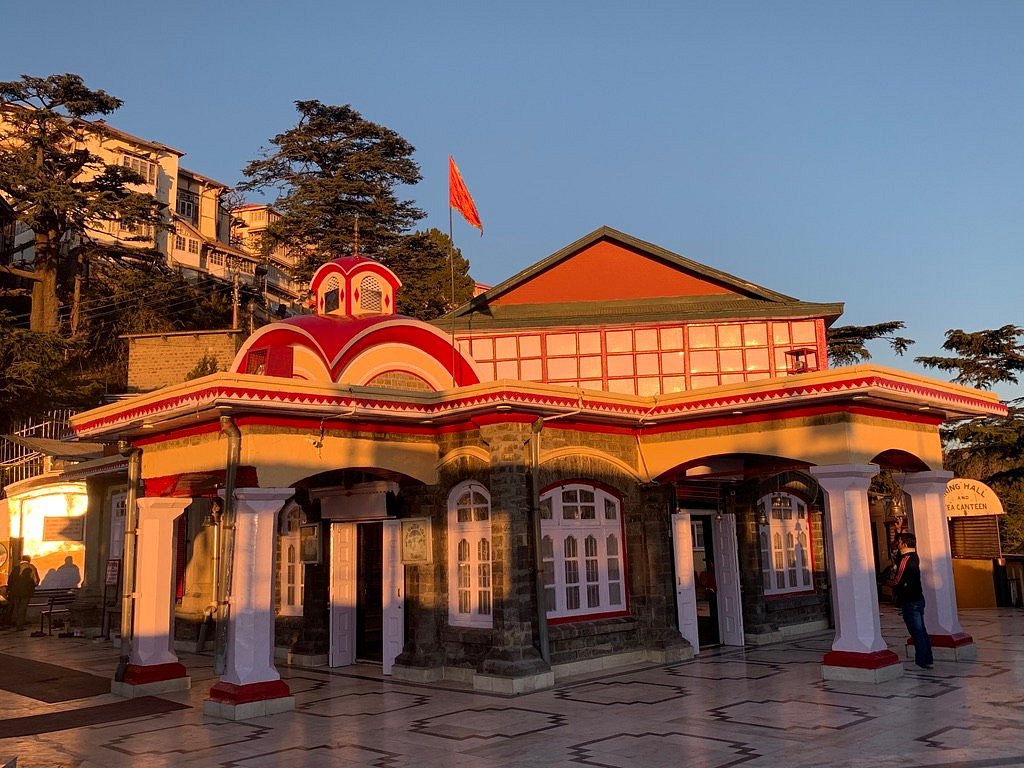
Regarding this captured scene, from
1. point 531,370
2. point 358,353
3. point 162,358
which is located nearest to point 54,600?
point 162,358

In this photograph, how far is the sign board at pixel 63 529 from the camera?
27.2 meters

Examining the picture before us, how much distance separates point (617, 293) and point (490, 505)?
412 inches

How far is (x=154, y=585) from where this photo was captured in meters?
12.9

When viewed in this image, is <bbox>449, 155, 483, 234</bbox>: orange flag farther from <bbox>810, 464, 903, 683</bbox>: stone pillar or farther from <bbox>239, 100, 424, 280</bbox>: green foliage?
<bbox>239, 100, 424, 280</bbox>: green foliage


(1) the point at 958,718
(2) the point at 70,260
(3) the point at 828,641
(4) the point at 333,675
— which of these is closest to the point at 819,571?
(3) the point at 828,641

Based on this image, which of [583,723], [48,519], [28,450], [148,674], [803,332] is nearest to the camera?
[583,723]

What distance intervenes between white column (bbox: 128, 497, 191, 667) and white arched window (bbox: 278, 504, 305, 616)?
2.62 metres

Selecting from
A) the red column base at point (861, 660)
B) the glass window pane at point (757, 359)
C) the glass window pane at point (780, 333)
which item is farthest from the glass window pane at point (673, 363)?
the red column base at point (861, 660)

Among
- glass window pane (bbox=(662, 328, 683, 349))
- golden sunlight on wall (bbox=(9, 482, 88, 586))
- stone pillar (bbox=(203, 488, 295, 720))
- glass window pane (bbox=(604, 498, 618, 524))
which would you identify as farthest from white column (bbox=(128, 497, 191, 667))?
golden sunlight on wall (bbox=(9, 482, 88, 586))

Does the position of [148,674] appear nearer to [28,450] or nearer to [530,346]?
[530,346]

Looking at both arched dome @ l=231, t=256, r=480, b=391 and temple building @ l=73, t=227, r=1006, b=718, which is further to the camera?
arched dome @ l=231, t=256, r=480, b=391

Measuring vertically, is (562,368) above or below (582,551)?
above

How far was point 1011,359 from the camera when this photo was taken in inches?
1025

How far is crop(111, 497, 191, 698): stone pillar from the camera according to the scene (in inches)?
501
